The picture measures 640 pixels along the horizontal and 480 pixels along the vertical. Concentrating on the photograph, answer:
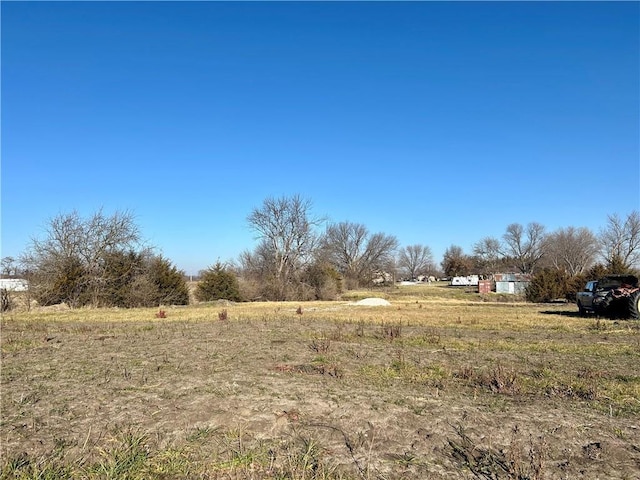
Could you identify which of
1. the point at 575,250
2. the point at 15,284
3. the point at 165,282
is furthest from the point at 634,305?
the point at 575,250

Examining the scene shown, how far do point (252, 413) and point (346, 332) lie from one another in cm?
755

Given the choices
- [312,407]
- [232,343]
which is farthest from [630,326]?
[312,407]

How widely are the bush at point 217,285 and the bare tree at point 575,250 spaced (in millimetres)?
63884

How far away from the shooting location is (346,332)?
1169 cm

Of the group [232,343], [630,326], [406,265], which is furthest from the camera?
[406,265]

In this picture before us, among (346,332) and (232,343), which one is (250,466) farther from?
(346,332)

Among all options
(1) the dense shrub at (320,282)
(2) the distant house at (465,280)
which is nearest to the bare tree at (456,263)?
(2) the distant house at (465,280)

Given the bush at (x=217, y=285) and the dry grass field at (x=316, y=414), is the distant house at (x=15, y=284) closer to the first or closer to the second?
the bush at (x=217, y=285)

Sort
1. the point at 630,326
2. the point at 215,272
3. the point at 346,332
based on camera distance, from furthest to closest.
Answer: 1. the point at 215,272
2. the point at 630,326
3. the point at 346,332

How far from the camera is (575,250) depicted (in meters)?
81.8

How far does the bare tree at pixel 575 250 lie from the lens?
3182 inches

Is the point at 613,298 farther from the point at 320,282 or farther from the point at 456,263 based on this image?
the point at 456,263

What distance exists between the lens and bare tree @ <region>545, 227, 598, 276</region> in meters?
80.8

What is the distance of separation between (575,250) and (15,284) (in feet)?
280
